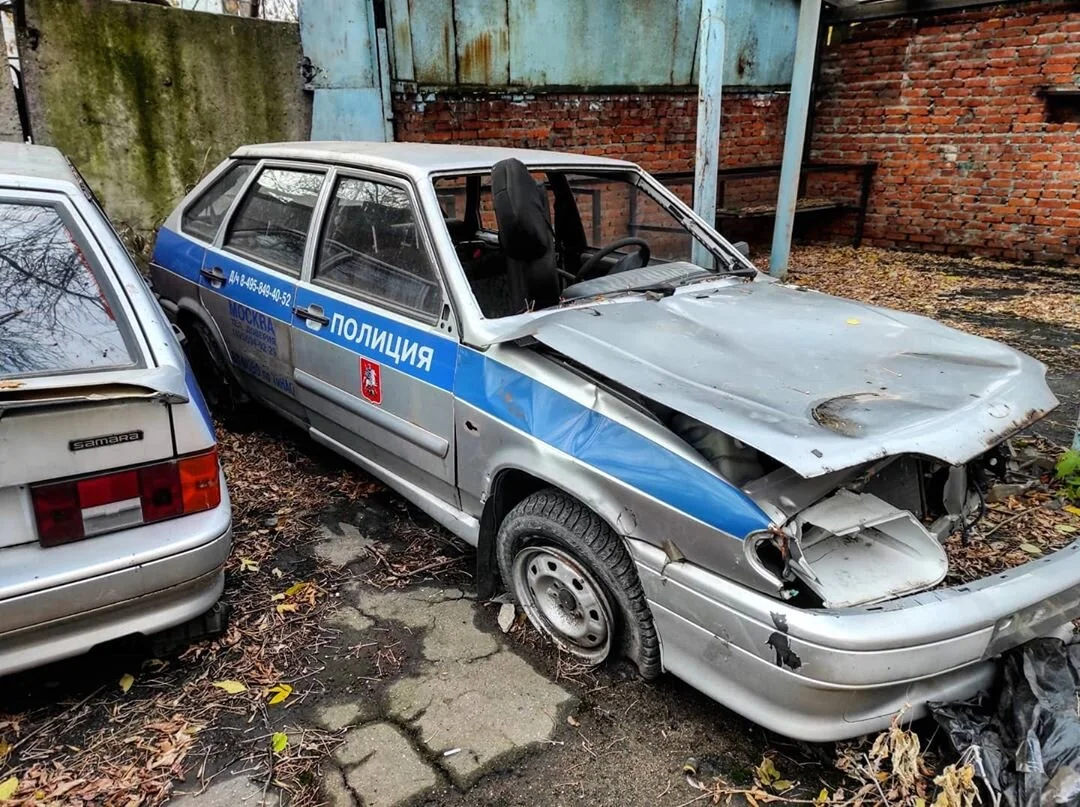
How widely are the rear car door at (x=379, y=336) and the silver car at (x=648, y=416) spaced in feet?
0.04

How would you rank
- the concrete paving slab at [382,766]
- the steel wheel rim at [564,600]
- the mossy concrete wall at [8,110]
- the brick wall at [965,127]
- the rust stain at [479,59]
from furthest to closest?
1. the brick wall at [965,127]
2. the rust stain at [479,59]
3. the mossy concrete wall at [8,110]
4. the steel wheel rim at [564,600]
5. the concrete paving slab at [382,766]

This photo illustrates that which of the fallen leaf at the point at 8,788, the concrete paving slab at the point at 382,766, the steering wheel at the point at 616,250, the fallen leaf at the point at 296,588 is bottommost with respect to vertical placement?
the concrete paving slab at the point at 382,766

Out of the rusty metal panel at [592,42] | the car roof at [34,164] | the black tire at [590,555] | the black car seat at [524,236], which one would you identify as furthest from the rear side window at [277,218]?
the rusty metal panel at [592,42]

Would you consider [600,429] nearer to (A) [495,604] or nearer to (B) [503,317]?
(B) [503,317]

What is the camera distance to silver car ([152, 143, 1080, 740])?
1891 millimetres

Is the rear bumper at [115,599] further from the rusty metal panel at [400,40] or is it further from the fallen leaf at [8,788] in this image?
the rusty metal panel at [400,40]

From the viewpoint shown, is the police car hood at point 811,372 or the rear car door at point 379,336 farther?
the rear car door at point 379,336

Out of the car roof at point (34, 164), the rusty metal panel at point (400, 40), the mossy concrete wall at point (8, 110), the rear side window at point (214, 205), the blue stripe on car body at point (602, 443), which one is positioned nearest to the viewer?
the blue stripe on car body at point (602, 443)

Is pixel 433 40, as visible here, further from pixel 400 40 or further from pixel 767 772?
pixel 767 772

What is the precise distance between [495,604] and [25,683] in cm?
161

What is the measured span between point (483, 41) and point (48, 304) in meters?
5.81

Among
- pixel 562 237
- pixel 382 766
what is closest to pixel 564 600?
pixel 382 766

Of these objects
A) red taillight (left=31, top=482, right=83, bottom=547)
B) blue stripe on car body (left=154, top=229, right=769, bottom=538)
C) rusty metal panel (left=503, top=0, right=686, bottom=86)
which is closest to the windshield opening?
blue stripe on car body (left=154, top=229, right=769, bottom=538)

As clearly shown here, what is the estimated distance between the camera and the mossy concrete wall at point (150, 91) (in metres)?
5.43
